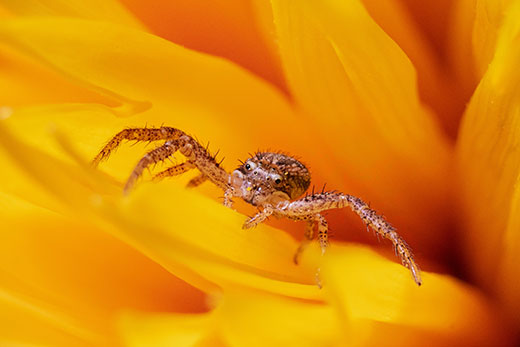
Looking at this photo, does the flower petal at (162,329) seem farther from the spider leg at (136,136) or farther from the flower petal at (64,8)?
the flower petal at (64,8)

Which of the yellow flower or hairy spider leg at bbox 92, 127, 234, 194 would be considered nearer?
the yellow flower

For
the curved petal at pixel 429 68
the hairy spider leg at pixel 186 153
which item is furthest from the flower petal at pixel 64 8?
the curved petal at pixel 429 68

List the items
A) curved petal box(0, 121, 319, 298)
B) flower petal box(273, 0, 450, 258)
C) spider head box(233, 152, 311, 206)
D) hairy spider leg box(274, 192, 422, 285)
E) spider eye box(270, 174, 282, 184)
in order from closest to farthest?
curved petal box(0, 121, 319, 298), flower petal box(273, 0, 450, 258), hairy spider leg box(274, 192, 422, 285), spider head box(233, 152, 311, 206), spider eye box(270, 174, 282, 184)

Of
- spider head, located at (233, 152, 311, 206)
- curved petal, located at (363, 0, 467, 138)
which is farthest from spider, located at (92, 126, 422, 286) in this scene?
curved petal, located at (363, 0, 467, 138)

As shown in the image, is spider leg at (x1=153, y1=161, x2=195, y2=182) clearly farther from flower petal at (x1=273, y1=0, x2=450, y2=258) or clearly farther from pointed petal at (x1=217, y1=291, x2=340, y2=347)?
pointed petal at (x1=217, y1=291, x2=340, y2=347)

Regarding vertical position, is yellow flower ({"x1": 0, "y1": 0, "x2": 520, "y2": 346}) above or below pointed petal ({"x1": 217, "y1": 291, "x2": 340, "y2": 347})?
above

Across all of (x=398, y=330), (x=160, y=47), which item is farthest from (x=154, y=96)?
(x=398, y=330)
